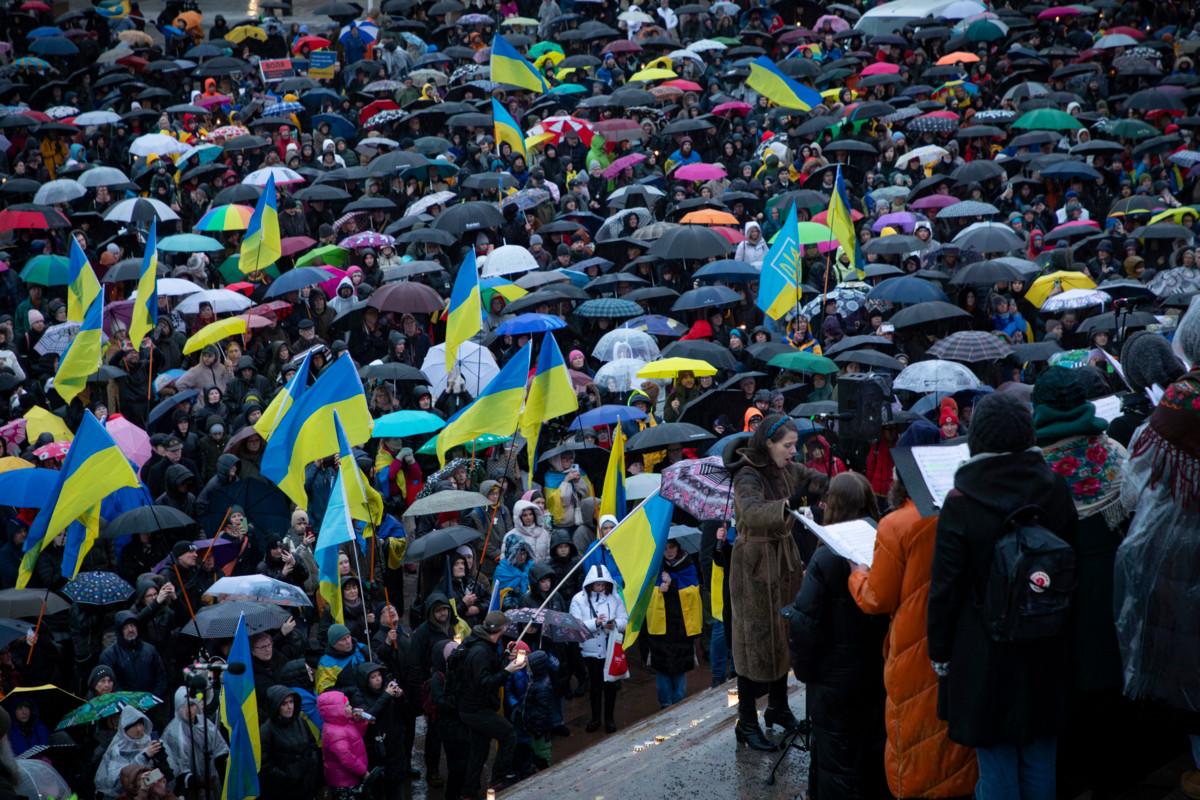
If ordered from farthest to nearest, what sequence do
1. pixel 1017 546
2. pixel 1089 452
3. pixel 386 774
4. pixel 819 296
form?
pixel 819 296
pixel 386 774
pixel 1089 452
pixel 1017 546

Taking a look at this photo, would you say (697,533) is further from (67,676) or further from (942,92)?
(942,92)

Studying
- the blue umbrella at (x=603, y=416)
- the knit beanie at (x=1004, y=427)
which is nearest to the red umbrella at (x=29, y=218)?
the blue umbrella at (x=603, y=416)

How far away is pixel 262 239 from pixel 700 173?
266 inches

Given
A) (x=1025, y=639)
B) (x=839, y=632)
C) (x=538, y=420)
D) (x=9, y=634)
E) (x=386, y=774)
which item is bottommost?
(x=386, y=774)

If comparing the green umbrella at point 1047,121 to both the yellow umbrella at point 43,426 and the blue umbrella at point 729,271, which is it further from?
the yellow umbrella at point 43,426

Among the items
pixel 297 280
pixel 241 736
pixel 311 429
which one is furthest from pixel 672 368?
pixel 241 736

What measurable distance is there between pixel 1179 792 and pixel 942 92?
→ 1958 cm

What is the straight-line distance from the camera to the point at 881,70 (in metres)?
23.7

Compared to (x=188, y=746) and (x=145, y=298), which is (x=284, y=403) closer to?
(x=145, y=298)

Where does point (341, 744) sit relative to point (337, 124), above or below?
below

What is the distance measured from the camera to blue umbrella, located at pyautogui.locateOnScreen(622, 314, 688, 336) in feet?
49.1

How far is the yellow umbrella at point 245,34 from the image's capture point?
93.9 ft

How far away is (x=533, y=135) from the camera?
21406 millimetres

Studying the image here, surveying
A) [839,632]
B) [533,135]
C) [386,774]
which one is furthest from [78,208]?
[839,632]
